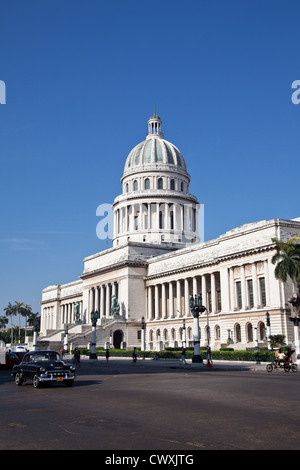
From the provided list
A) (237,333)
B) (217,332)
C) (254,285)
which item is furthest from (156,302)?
(254,285)

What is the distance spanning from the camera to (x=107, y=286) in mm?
89438

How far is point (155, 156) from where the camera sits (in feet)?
340

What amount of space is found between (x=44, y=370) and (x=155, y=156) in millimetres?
85622

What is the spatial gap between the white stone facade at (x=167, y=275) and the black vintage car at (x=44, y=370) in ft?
112

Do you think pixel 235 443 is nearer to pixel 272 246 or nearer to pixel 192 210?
pixel 272 246

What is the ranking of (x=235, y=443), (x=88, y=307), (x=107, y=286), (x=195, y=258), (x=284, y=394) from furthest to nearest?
(x=88, y=307), (x=107, y=286), (x=195, y=258), (x=284, y=394), (x=235, y=443)

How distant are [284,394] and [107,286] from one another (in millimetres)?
73431

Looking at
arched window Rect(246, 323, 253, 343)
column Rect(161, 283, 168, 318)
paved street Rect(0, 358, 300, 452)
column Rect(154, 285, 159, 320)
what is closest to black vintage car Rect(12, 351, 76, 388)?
paved street Rect(0, 358, 300, 452)

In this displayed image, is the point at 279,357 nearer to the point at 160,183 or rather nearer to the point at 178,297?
the point at 178,297

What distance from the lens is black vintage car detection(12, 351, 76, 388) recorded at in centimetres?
2130

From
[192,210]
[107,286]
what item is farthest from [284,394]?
[192,210]

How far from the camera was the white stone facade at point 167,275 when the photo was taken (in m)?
59.6

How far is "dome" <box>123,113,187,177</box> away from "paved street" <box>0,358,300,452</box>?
86.5 metres

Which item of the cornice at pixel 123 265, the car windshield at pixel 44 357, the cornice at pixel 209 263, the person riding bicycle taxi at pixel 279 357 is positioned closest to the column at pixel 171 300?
the cornice at pixel 209 263
